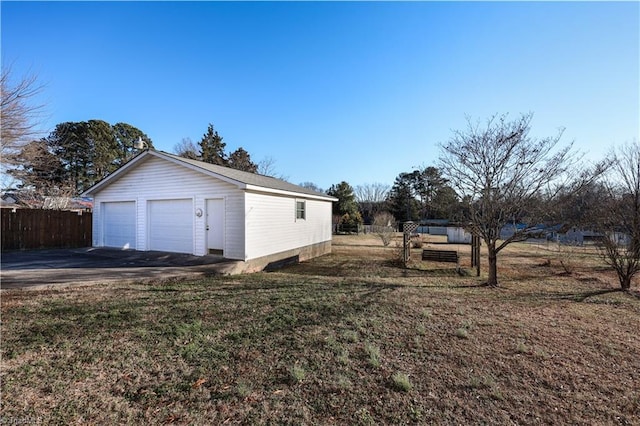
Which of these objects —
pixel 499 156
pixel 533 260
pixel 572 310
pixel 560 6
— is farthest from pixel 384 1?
pixel 533 260

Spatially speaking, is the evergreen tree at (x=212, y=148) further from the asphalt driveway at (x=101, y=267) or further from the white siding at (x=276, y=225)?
the asphalt driveway at (x=101, y=267)

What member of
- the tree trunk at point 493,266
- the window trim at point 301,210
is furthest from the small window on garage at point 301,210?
the tree trunk at point 493,266

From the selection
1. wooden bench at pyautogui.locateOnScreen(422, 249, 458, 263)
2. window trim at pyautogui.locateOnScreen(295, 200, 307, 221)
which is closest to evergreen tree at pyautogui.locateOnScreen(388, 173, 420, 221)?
wooden bench at pyautogui.locateOnScreen(422, 249, 458, 263)

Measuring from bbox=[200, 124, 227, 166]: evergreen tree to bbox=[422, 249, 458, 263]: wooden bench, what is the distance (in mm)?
24533

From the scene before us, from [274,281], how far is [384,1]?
9.05 m

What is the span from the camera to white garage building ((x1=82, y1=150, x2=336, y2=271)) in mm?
8953

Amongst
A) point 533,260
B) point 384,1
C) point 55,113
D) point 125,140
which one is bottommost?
point 533,260

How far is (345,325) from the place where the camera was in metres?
4.31

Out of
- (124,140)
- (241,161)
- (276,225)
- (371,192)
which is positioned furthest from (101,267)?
(371,192)

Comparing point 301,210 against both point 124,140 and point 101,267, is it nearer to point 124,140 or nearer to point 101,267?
point 101,267

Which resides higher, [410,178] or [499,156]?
[410,178]

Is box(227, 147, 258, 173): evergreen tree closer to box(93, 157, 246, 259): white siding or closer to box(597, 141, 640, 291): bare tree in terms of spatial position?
box(93, 157, 246, 259): white siding

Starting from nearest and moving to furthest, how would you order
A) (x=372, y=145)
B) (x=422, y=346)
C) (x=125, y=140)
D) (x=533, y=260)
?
1. (x=422, y=346)
2. (x=533, y=260)
3. (x=372, y=145)
4. (x=125, y=140)

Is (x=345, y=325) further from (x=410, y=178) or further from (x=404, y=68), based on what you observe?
(x=410, y=178)
